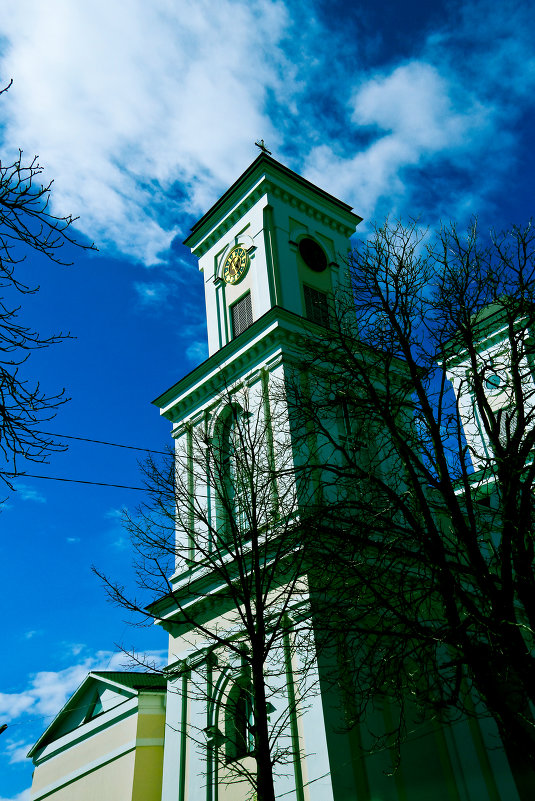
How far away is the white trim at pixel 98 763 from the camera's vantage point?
20016 millimetres

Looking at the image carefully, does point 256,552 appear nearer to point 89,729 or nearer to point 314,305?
point 314,305

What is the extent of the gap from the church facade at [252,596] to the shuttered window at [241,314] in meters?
0.06

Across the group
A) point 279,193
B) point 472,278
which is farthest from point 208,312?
point 472,278

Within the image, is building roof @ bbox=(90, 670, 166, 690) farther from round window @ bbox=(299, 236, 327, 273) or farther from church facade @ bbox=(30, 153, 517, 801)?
round window @ bbox=(299, 236, 327, 273)

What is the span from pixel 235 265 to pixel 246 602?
1461 centimetres

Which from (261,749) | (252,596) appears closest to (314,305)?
(252,596)

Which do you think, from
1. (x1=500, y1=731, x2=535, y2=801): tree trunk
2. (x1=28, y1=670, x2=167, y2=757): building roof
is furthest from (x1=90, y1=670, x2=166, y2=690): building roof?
(x1=500, y1=731, x2=535, y2=801): tree trunk

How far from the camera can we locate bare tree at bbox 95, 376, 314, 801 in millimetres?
11891

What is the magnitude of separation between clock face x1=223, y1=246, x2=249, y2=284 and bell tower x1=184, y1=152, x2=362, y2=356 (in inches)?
1.3

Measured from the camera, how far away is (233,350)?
21047mm

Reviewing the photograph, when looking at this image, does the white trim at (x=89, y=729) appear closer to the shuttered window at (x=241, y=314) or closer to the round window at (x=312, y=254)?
the shuttered window at (x=241, y=314)

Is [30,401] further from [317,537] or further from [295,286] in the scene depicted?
[295,286]

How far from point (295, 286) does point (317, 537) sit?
1280cm

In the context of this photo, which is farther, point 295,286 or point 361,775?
point 295,286
